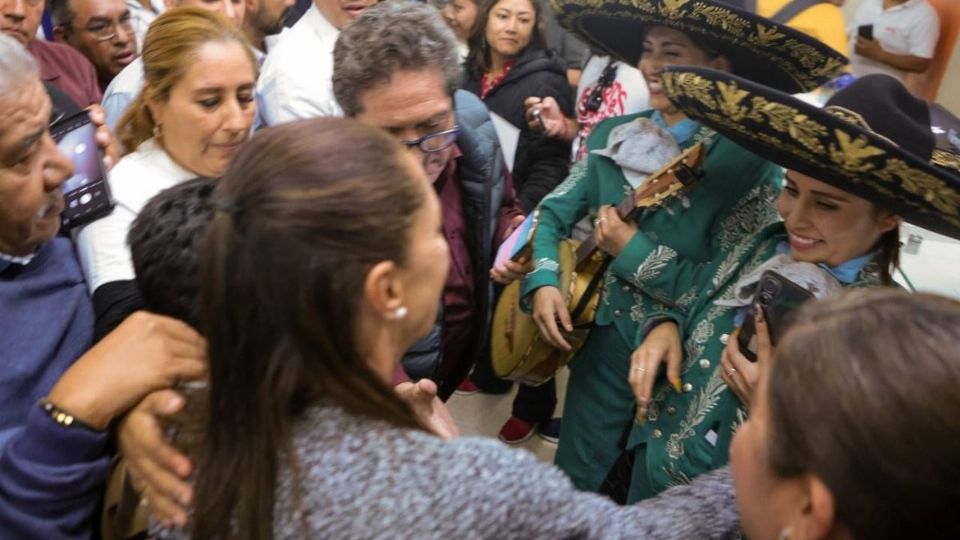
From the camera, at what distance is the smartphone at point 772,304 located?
1.26 metres

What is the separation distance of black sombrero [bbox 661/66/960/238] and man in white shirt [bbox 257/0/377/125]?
1031 mm

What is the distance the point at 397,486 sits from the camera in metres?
0.76

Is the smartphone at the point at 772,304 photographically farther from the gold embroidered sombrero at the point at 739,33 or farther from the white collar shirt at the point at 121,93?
the white collar shirt at the point at 121,93

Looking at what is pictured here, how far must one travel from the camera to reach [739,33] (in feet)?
5.40

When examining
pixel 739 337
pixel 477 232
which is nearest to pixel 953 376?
pixel 739 337

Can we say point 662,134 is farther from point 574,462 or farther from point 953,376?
point 953,376

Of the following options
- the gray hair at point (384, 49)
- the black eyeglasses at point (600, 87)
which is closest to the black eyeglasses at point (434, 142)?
the gray hair at point (384, 49)

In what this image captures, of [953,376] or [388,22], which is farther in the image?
[388,22]

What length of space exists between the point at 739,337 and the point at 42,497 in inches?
43.0

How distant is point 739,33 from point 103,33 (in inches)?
84.2

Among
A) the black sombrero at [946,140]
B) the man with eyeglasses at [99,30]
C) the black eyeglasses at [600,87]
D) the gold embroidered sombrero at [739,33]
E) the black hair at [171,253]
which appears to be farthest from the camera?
the black eyeglasses at [600,87]

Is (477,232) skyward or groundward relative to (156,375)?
groundward

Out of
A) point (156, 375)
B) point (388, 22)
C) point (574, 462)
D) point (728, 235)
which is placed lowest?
point (574, 462)

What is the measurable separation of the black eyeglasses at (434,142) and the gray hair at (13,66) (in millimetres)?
733
